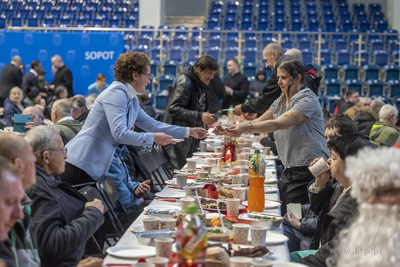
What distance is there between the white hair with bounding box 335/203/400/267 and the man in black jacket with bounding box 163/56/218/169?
338 cm

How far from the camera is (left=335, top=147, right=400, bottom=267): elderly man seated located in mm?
1269

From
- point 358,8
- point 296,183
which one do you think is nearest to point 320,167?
point 296,183

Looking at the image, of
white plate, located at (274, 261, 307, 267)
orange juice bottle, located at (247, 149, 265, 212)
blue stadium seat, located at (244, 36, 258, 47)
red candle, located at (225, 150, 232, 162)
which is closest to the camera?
white plate, located at (274, 261, 307, 267)

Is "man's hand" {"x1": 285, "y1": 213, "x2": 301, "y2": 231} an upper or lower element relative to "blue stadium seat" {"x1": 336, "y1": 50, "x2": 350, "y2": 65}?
lower

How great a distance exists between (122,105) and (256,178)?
115cm

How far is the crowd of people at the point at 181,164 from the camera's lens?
4.38 ft

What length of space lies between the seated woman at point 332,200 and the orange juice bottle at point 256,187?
32 centimetres

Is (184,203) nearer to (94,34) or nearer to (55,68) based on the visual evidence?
(55,68)

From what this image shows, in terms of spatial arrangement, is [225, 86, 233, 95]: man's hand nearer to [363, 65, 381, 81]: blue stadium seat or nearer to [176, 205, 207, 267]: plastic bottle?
[363, 65, 381, 81]: blue stadium seat

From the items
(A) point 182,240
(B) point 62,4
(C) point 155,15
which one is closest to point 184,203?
(A) point 182,240

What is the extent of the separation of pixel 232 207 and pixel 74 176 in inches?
51.4

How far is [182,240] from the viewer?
4.85 ft

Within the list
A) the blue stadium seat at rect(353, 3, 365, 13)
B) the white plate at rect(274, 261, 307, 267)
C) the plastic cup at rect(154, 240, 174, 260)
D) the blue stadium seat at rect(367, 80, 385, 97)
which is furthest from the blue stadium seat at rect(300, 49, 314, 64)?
the plastic cup at rect(154, 240, 174, 260)

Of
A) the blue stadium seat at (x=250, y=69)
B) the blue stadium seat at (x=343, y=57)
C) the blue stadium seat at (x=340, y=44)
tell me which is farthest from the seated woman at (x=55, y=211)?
the blue stadium seat at (x=340, y=44)
